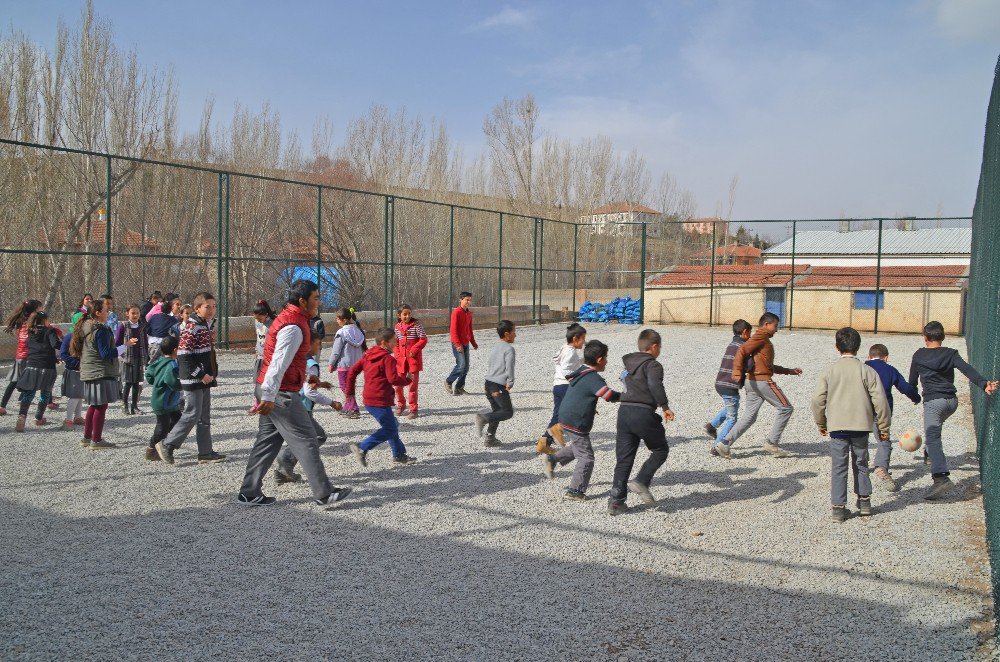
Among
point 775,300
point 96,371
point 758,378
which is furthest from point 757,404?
point 775,300

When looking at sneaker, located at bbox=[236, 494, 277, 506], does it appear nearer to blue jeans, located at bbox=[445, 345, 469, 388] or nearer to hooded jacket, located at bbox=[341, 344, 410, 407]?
hooded jacket, located at bbox=[341, 344, 410, 407]

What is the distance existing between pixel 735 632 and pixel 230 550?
329 cm

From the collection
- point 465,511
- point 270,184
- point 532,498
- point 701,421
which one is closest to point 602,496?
point 532,498

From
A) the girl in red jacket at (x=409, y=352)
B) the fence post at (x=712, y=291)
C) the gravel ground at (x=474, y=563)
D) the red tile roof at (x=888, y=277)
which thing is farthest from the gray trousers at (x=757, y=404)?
the fence post at (x=712, y=291)

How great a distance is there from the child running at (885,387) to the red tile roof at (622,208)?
148 ft

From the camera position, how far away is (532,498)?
6.39 m

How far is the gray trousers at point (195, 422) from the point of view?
23.5 ft

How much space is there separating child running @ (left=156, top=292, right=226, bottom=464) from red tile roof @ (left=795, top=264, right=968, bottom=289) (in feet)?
75.8

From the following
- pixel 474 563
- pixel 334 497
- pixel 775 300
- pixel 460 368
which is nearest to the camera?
pixel 474 563

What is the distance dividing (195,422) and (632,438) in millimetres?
4194

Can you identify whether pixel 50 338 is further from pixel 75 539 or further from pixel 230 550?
pixel 230 550

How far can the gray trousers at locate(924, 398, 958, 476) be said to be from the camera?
634 cm

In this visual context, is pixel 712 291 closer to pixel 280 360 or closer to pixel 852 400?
pixel 852 400

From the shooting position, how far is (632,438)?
585cm
